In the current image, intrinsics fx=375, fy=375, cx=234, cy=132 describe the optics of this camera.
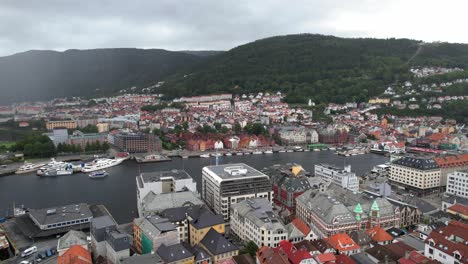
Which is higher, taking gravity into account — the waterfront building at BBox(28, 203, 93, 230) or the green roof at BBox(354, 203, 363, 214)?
the green roof at BBox(354, 203, 363, 214)

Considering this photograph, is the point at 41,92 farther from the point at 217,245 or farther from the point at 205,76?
the point at 217,245

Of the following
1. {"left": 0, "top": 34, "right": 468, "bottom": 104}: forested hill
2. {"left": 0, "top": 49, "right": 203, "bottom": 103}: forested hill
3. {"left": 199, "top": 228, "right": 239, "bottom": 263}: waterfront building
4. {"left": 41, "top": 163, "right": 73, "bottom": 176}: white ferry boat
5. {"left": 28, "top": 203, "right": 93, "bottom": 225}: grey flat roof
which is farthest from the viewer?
{"left": 0, "top": 49, "right": 203, "bottom": 103}: forested hill

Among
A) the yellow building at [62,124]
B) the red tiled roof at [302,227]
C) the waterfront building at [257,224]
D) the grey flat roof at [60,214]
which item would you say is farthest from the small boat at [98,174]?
the yellow building at [62,124]

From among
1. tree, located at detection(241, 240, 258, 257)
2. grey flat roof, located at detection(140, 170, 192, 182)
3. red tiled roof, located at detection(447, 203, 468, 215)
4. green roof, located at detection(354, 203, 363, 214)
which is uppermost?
grey flat roof, located at detection(140, 170, 192, 182)

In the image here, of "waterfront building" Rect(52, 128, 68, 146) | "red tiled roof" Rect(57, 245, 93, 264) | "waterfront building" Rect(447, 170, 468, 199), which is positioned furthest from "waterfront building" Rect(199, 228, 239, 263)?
"waterfront building" Rect(52, 128, 68, 146)

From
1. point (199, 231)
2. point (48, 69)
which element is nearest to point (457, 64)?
point (199, 231)

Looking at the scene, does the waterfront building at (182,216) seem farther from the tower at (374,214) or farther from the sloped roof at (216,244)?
the tower at (374,214)

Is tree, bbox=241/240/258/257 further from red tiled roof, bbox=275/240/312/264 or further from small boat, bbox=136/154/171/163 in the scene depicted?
small boat, bbox=136/154/171/163
